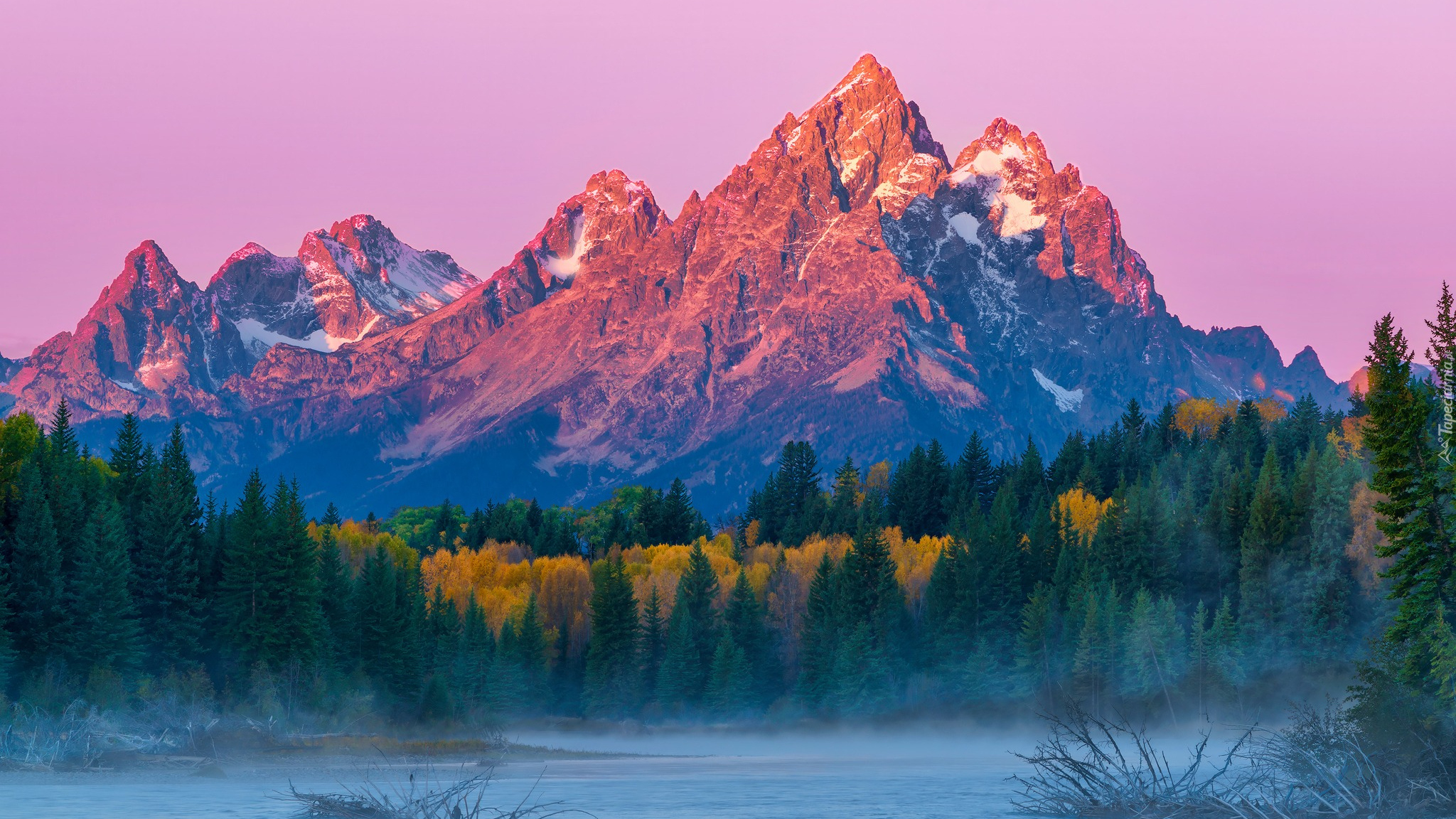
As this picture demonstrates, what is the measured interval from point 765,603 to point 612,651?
18.4 meters

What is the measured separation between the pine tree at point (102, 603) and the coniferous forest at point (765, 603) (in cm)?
18

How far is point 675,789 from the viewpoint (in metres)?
70.8

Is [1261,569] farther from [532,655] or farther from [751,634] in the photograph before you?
[532,655]

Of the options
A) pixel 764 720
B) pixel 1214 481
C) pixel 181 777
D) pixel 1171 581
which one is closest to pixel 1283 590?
pixel 1171 581

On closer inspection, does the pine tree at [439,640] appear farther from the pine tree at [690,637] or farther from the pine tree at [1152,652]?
the pine tree at [1152,652]

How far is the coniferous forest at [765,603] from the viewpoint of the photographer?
88.8 m

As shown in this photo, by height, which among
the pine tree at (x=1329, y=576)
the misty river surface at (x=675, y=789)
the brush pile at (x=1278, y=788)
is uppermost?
the pine tree at (x=1329, y=576)

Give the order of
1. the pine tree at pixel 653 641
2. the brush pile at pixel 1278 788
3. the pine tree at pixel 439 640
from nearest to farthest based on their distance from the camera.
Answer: the brush pile at pixel 1278 788 < the pine tree at pixel 439 640 < the pine tree at pixel 653 641

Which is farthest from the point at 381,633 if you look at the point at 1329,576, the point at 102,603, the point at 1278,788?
the point at 1278,788

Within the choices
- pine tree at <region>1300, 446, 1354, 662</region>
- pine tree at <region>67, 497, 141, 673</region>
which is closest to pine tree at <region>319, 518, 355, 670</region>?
pine tree at <region>67, 497, 141, 673</region>

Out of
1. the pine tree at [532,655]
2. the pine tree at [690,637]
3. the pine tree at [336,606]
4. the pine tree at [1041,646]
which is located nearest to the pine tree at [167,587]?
the pine tree at [336,606]

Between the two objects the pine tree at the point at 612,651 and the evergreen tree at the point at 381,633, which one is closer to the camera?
the evergreen tree at the point at 381,633

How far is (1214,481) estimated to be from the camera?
150 meters

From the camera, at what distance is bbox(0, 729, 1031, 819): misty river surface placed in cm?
5372
